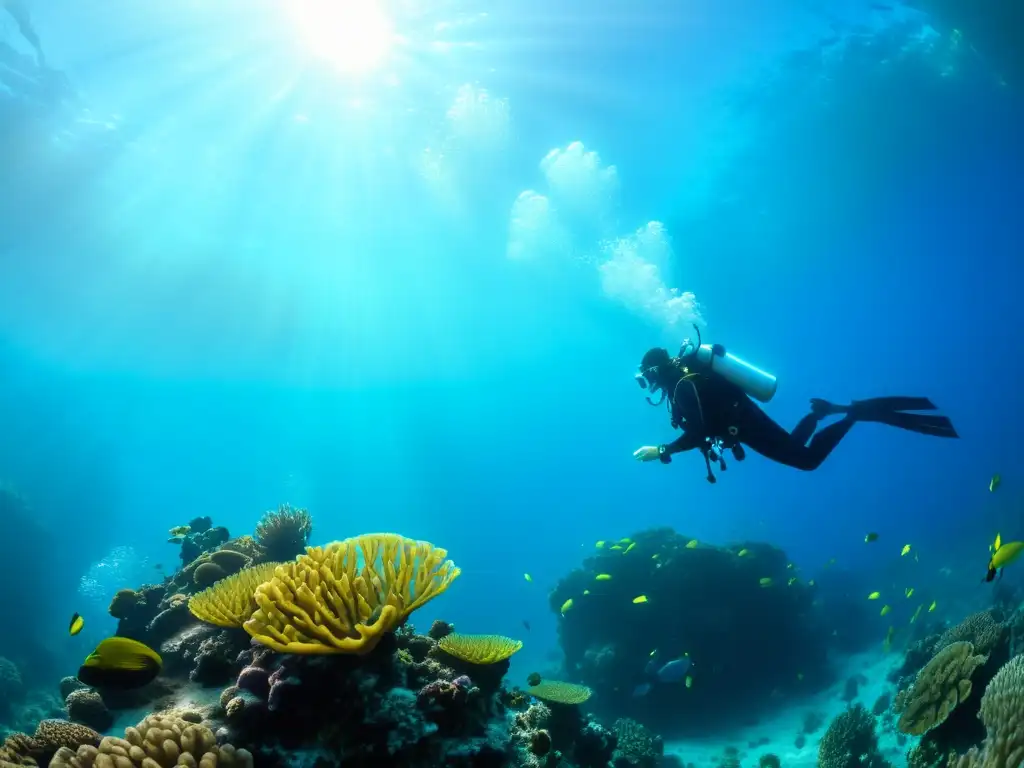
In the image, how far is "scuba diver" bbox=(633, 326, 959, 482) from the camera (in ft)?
25.5

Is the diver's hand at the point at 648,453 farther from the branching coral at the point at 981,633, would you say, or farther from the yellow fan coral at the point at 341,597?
the branching coral at the point at 981,633

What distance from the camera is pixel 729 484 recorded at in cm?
12706

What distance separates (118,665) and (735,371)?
8449mm

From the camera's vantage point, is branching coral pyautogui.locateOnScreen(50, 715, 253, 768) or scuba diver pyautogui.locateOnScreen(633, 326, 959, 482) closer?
branching coral pyautogui.locateOnScreen(50, 715, 253, 768)

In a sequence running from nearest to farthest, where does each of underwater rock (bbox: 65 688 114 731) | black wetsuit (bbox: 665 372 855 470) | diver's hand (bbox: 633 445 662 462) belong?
1. underwater rock (bbox: 65 688 114 731)
2. black wetsuit (bbox: 665 372 855 470)
3. diver's hand (bbox: 633 445 662 462)

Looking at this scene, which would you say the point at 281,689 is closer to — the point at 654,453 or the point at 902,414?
the point at 654,453

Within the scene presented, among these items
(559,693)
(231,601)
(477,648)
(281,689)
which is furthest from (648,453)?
(281,689)

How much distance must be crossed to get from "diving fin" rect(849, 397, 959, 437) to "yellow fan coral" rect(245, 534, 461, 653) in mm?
7789

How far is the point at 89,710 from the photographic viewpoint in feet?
14.4

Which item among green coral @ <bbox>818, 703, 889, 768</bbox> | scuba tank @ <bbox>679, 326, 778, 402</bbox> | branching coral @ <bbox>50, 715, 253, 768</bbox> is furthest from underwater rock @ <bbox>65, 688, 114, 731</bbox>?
green coral @ <bbox>818, 703, 889, 768</bbox>

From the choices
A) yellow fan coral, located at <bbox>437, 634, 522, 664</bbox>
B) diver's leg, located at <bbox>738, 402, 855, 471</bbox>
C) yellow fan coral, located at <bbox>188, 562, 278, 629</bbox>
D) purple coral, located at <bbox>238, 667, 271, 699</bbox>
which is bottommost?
purple coral, located at <bbox>238, 667, 271, 699</bbox>

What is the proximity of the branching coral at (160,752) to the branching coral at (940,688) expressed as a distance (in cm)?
768

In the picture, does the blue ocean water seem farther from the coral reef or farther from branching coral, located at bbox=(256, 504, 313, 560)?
branching coral, located at bbox=(256, 504, 313, 560)

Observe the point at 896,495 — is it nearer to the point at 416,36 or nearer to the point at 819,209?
the point at 819,209
